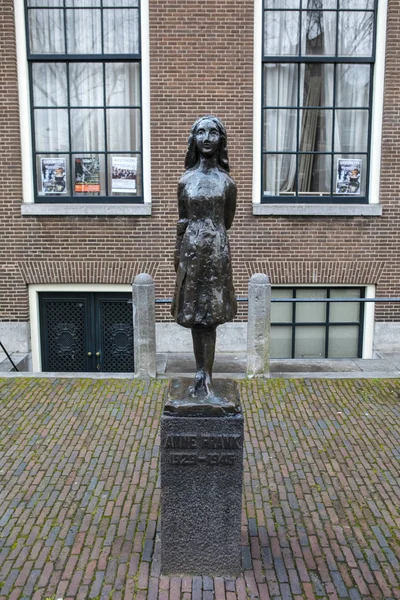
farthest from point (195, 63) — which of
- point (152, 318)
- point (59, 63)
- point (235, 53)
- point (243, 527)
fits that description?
point (243, 527)

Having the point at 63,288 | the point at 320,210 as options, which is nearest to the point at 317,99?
the point at 320,210

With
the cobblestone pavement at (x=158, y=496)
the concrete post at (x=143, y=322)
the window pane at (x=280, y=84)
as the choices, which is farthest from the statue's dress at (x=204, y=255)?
the window pane at (x=280, y=84)

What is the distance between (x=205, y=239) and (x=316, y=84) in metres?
7.96

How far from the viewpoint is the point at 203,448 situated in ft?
12.3

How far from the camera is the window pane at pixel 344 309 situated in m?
10.7

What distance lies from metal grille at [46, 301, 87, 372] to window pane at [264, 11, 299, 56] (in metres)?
6.33

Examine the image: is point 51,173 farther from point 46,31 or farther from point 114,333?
point 114,333

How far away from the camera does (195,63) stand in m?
9.68

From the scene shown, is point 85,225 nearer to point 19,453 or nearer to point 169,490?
point 19,453

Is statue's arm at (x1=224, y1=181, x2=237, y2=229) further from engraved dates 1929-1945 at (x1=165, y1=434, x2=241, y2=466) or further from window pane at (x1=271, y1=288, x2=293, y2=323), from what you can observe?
window pane at (x1=271, y1=288, x2=293, y2=323)

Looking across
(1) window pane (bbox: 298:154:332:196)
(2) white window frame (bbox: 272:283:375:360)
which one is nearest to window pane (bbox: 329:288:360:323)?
(2) white window frame (bbox: 272:283:375:360)

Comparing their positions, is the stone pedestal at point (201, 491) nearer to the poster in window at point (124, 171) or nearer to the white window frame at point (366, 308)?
the white window frame at point (366, 308)

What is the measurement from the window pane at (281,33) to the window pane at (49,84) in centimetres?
401

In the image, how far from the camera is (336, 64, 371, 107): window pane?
399 inches
